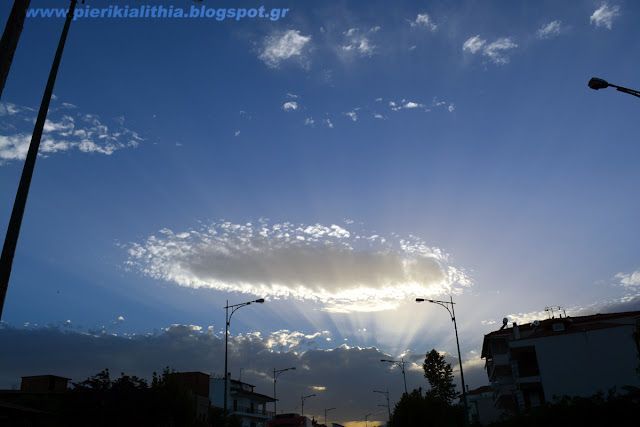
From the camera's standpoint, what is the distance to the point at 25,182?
8.26m

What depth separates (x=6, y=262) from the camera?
7.44 m

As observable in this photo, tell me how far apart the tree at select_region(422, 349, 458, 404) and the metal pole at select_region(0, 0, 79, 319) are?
328 feet

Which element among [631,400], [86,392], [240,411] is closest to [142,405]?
[86,392]

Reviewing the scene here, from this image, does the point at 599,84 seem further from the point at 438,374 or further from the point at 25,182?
the point at 438,374

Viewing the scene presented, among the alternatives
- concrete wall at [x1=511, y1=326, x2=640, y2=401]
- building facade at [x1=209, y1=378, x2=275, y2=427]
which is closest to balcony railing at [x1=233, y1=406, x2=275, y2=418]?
building facade at [x1=209, y1=378, x2=275, y2=427]

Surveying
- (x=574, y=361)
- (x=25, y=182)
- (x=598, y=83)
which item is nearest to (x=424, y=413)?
(x=574, y=361)

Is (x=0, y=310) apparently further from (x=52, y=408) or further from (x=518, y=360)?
(x=518, y=360)

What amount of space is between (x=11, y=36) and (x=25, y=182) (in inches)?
103

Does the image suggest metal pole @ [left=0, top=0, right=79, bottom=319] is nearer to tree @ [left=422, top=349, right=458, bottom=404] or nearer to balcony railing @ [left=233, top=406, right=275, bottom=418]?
balcony railing @ [left=233, top=406, right=275, bottom=418]

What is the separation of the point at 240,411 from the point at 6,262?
3109 inches

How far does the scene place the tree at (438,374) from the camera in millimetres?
99188

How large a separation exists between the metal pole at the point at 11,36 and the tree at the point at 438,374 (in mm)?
100917

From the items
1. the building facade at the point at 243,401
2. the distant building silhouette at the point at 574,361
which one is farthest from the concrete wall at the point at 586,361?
the building facade at the point at 243,401

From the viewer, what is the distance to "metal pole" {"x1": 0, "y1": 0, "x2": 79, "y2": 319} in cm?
741
